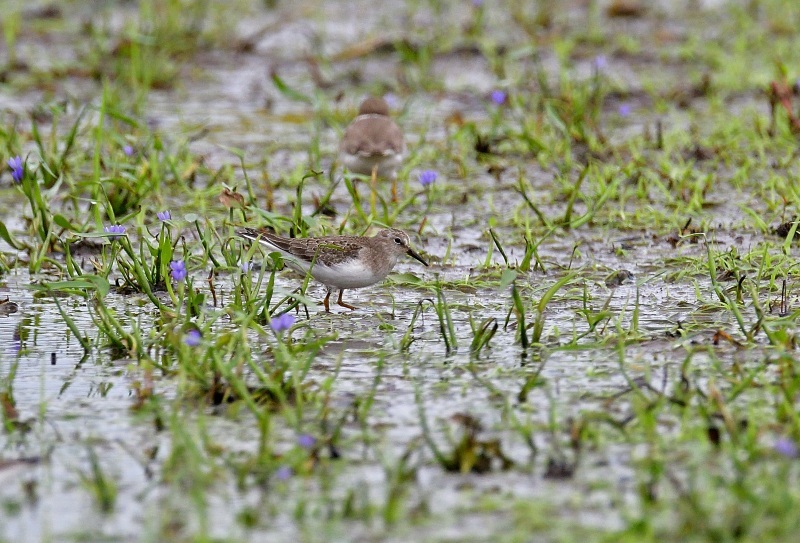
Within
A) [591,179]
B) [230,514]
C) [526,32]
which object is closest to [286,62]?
[526,32]

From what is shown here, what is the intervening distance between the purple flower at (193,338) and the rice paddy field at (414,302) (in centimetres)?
4

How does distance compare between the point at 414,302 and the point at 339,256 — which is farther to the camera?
the point at 414,302

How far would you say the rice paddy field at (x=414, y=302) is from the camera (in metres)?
4.18

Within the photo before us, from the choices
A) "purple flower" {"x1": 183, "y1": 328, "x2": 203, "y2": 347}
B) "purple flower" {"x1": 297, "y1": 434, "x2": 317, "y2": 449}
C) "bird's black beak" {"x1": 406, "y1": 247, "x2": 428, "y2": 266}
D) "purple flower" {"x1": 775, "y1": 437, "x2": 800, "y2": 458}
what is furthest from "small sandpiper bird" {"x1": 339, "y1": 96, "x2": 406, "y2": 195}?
"purple flower" {"x1": 775, "y1": 437, "x2": 800, "y2": 458}

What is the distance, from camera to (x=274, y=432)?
4.75 meters

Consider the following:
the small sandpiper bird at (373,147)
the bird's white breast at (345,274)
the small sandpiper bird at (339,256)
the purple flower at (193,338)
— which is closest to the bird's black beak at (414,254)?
the small sandpiper bird at (339,256)

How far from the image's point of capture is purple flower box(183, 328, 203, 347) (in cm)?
511

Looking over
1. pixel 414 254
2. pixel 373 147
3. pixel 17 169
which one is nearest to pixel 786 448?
pixel 414 254

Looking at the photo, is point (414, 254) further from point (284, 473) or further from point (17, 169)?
point (284, 473)

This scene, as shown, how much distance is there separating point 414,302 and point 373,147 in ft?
6.74

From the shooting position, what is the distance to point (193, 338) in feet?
16.7

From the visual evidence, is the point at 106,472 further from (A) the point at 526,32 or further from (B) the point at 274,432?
(A) the point at 526,32

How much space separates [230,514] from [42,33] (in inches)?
386

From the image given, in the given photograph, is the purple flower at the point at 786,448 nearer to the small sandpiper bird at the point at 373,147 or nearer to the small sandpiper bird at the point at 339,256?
the small sandpiper bird at the point at 339,256
